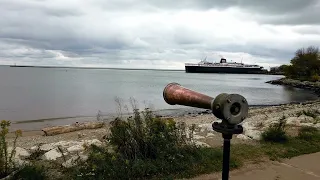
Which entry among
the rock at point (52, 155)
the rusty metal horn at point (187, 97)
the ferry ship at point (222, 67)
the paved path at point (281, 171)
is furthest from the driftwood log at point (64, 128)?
the ferry ship at point (222, 67)

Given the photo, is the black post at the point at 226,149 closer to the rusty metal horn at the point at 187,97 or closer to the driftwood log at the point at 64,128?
the rusty metal horn at the point at 187,97

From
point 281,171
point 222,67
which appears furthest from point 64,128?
point 222,67

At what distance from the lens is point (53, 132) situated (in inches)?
583

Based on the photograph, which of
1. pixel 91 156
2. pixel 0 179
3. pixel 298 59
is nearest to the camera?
pixel 0 179

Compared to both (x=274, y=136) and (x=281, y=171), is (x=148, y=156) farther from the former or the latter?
(x=274, y=136)

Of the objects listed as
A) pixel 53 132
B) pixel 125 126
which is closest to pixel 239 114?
pixel 125 126

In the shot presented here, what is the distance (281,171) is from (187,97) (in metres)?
4.13

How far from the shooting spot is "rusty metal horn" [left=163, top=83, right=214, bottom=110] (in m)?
2.36

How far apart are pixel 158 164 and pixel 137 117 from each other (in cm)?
119

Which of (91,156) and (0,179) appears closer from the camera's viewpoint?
(0,179)

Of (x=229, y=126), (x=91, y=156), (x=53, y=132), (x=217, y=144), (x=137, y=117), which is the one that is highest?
(x=229, y=126)

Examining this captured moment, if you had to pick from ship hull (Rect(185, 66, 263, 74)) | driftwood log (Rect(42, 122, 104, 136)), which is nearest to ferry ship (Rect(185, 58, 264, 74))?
ship hull (Rect(185, 66, 263, 74))

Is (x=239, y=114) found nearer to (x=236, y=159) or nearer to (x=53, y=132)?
(x=236, y=159)

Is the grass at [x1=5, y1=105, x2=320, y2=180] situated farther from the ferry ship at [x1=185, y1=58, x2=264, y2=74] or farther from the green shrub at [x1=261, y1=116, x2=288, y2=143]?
the ferry ship at [x1=185, y1=58, x2=264, y2=74]
